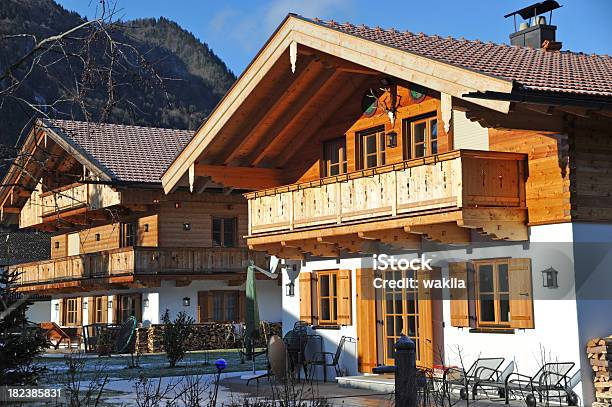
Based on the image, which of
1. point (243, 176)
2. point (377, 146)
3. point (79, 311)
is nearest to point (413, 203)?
point (377, 146)

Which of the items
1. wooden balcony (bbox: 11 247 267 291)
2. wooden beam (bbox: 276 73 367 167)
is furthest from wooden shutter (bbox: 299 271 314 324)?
wooden balcony (bbox: 11 247 267 291)

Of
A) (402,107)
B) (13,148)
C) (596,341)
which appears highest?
(402,107)

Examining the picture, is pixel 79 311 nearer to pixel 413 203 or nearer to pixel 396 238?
pixel 396 238

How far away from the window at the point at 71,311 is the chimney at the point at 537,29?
22395 millimetres

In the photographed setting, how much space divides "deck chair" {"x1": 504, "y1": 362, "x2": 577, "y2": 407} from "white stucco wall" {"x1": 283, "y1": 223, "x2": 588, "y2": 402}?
0.20 metres

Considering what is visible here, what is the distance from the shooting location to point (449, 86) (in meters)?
14.6

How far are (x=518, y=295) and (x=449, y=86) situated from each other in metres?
3.43

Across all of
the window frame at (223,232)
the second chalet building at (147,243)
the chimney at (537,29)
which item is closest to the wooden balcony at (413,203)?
the chimney at (537,29)

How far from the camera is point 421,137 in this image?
58.1ft

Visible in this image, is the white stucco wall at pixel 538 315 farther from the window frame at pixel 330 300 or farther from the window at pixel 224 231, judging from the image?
the window at pixel 224 231

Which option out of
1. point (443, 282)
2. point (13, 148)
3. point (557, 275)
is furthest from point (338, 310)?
point (13, 148)

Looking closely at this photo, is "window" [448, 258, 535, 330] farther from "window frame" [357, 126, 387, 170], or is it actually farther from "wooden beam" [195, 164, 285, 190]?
"wooden beam" [195, 164, 285, 190]

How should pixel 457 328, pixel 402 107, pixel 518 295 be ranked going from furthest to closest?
pixel 402 107 → pixel 457 328 → pixel 518 295

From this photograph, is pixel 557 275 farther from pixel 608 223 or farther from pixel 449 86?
pixel 449 86
